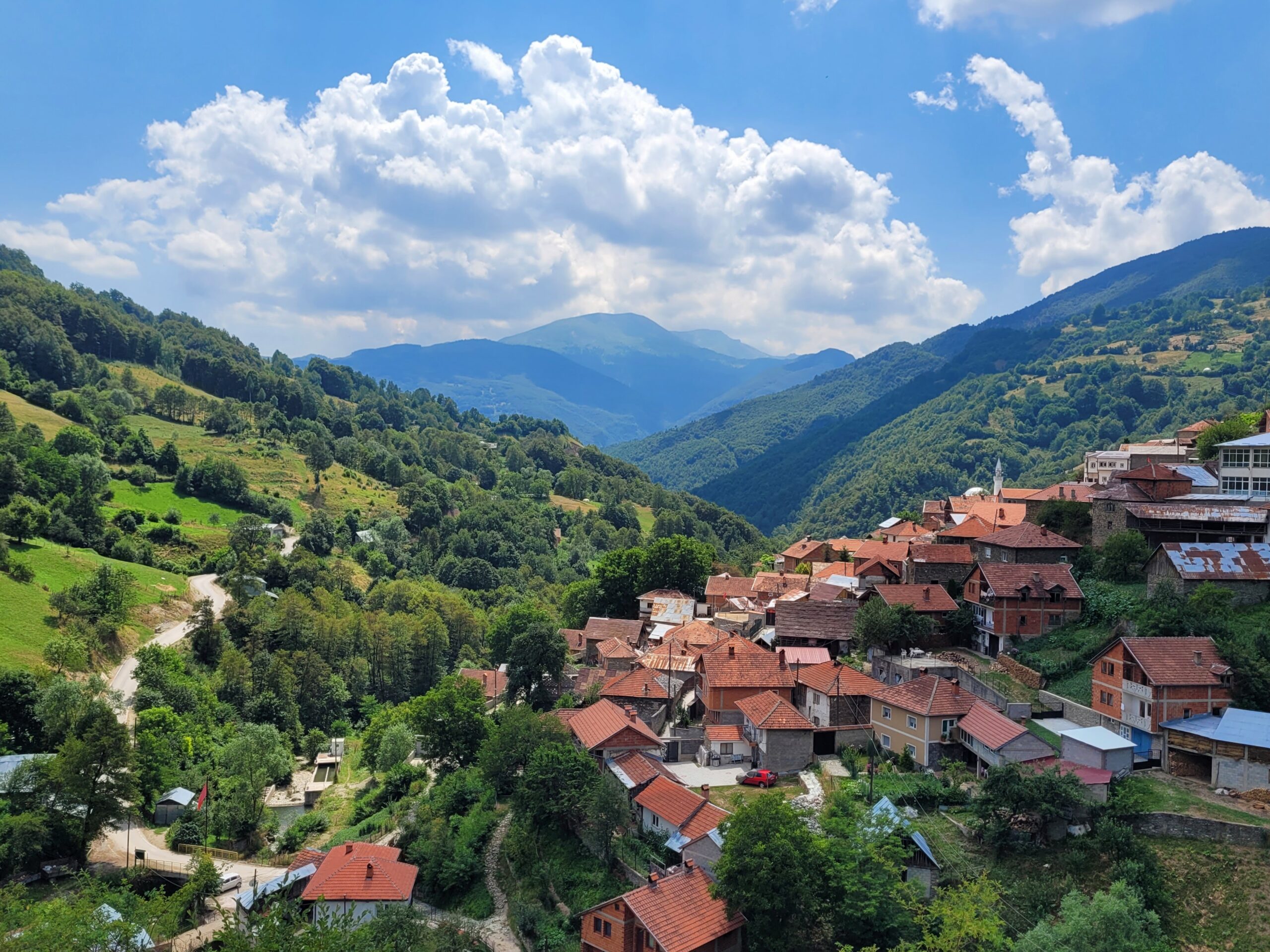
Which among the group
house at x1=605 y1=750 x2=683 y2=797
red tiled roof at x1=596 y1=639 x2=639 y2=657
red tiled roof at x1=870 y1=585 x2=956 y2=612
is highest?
red tiled roof at x1=870 y1=585 x2=956 y2=612

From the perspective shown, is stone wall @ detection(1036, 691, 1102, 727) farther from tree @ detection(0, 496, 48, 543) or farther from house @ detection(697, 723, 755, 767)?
tree @ detection(0, 496, 48, 543)

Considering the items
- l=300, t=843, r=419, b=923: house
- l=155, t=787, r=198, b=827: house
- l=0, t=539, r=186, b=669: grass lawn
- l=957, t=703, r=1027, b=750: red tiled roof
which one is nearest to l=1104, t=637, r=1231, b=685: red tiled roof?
l=957, t=703, r=1027, b=750: red tiled roof

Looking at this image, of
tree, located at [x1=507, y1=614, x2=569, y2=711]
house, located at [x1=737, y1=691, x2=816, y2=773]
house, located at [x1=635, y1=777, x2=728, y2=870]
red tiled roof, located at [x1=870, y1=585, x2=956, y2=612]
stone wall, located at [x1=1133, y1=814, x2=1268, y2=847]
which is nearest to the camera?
stone wall, located at [x1=1133, y1=814, x2=1268, y2=847]

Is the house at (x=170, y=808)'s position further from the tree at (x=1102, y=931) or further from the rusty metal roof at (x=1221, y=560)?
the rusty metal roof at (x=1221, y=560)

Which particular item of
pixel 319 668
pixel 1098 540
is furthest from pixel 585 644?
pixel 1098 540

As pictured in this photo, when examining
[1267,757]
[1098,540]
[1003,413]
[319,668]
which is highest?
[1003,413]

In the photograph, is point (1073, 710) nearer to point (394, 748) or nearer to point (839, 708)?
point (839, 708)

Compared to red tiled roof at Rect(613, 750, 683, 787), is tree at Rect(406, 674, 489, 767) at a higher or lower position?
lower

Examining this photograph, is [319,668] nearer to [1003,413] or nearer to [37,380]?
[37,380]
